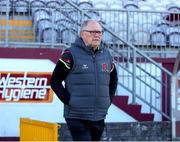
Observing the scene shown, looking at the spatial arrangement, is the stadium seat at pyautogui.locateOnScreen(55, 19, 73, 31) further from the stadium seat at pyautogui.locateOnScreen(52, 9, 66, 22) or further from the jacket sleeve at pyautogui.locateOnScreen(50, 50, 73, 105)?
the jacket sleeve at pyautogui.locateOnScreen(50, 50, 73, 105)

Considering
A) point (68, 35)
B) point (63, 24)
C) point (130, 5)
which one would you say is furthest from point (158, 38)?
point (130, 5)

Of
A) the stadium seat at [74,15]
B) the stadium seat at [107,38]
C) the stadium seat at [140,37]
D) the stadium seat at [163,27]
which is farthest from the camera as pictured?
the stadium seat at [163,27]

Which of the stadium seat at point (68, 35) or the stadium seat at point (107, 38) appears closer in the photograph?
the stadium seat at point (68, 35)

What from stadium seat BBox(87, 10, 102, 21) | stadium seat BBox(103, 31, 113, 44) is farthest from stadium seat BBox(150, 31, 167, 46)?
stadium seat BBox(87, 10, 102, 21)

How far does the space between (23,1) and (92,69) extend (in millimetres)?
6933

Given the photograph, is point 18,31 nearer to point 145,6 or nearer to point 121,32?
point 121,32

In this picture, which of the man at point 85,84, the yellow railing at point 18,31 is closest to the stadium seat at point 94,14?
the yellow railing at point 18,31

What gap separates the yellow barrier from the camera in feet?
17.9

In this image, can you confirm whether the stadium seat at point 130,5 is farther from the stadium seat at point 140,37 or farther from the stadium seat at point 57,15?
the stadium seat at point 57,15

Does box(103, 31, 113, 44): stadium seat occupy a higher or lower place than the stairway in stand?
higher

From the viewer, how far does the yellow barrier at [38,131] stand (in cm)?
544

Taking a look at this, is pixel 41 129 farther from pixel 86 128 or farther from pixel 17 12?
pixel 17 12

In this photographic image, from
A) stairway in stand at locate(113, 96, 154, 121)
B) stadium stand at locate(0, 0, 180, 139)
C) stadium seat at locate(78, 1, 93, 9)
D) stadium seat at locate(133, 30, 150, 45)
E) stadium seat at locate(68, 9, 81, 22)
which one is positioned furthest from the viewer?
stadium seat at locate(78, 1, 93, 9)

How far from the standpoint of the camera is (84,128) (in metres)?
5.05
